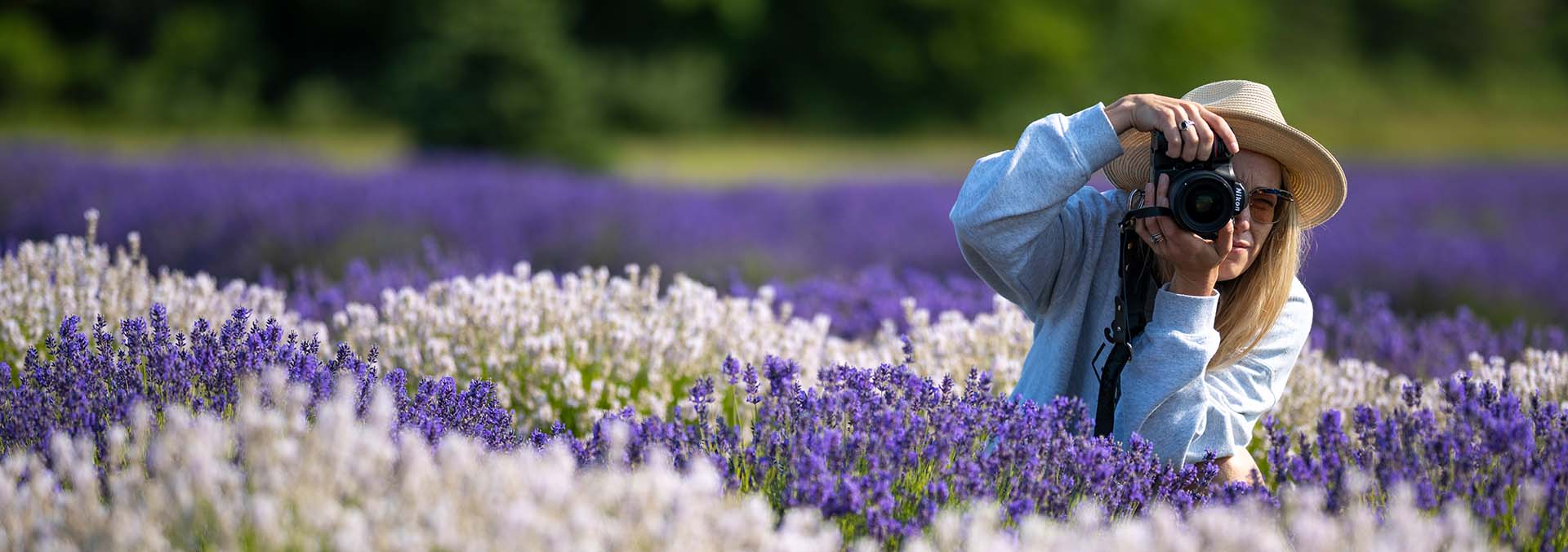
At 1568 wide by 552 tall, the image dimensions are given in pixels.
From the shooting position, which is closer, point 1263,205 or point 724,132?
point 1263,205

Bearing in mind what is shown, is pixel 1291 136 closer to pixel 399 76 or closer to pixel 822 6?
pixel 399 76

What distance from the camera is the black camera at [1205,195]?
1991mm

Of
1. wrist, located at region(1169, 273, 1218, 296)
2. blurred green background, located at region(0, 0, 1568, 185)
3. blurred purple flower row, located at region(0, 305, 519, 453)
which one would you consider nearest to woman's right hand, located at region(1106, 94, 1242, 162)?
wrist, located at region(1169, 273, 1218, 296)

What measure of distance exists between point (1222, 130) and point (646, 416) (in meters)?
1.39

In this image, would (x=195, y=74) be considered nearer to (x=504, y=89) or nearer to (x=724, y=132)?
(x=724, y=132)

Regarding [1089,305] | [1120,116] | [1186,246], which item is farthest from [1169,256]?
[1089,305]

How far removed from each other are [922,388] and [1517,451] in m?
0.88

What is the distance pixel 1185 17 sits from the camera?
1078 inches

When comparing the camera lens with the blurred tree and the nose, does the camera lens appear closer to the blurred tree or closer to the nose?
the nose

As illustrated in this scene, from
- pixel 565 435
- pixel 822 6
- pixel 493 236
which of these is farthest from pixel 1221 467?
pixel 822 6

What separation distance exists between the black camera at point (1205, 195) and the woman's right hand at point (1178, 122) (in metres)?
0.02

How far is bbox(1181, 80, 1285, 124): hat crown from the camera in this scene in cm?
216

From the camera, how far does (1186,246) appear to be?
2076 mm

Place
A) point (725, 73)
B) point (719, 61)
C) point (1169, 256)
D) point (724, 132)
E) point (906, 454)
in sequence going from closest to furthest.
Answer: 1. point (906, 454)
2. point (1169, 256)
3. point (719, 61)
4. point (724, 132)
5. point (725, 73)
